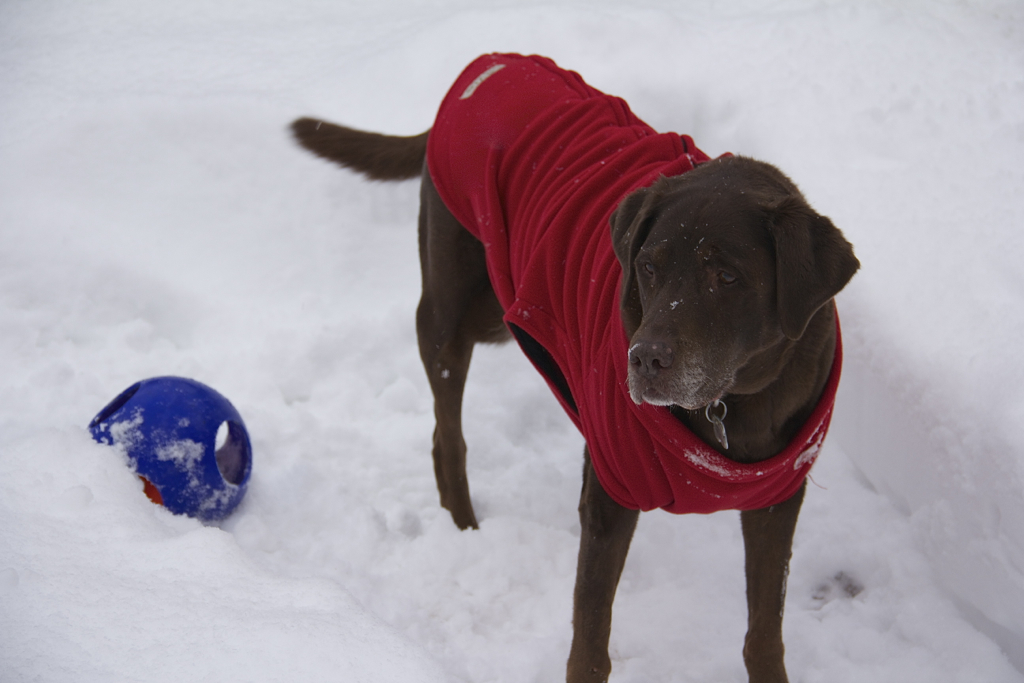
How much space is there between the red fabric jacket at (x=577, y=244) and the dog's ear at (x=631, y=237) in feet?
0.17

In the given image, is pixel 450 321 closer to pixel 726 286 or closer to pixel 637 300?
pixel 637 300

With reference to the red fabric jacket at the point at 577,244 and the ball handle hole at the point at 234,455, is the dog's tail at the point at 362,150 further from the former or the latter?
the ball handle hole at the point at 234,455

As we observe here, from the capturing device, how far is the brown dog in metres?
1.64

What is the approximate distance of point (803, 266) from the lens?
1.62 meters

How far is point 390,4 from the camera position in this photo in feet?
19.2

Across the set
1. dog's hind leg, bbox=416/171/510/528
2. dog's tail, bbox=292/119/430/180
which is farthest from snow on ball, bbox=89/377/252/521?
dog's tail, bbox=292/119/430/180

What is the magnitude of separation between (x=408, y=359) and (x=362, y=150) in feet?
3.50

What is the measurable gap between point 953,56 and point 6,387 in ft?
14.6

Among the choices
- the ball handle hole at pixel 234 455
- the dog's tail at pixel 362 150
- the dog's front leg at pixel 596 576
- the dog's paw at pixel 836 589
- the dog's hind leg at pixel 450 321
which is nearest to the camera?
the dog's front leg at pixel 596 576

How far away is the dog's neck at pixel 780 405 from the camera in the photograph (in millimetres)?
1782

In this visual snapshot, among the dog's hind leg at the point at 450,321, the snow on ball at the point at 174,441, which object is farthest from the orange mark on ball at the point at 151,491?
Answer: the dog's hind leg at the point at 450,321

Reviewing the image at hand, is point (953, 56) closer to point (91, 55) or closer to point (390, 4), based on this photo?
point (390, 4)

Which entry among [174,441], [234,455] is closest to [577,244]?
[174,441]

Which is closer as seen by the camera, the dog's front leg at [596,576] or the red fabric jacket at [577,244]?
the red fabric jacket at [577,244]
